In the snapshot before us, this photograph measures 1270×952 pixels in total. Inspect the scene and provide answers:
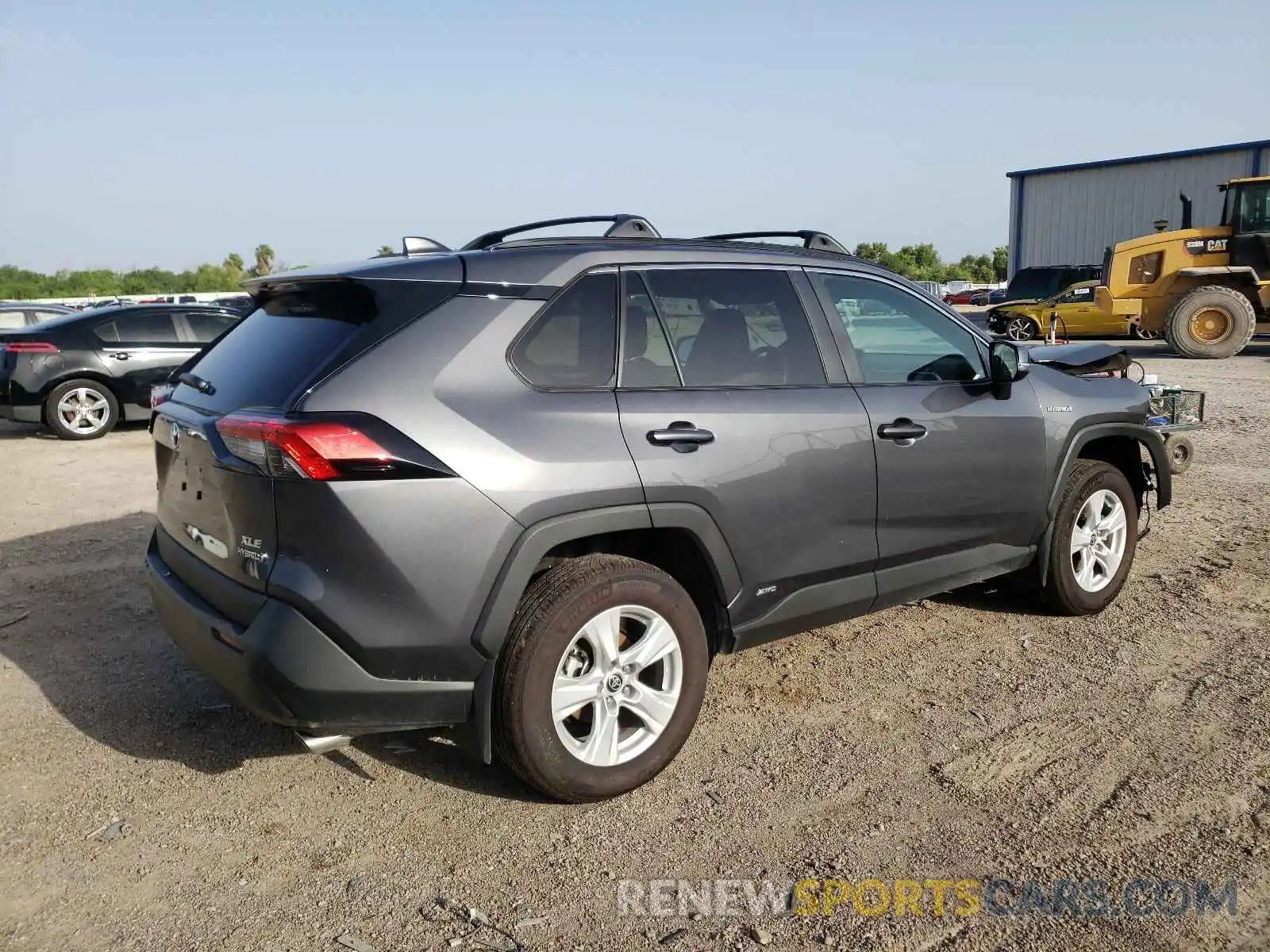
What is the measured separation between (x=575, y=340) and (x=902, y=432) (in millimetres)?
1421

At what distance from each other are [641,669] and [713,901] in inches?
31.7

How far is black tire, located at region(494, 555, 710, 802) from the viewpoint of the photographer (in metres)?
3.07

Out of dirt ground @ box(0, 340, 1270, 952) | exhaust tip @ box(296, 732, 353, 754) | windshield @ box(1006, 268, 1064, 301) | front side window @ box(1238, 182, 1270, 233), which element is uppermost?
front side window @ box(1238, 182, 1270, 233)

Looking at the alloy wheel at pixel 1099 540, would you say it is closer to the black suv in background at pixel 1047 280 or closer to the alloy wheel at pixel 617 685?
the alloy wheel at pixel 617 685

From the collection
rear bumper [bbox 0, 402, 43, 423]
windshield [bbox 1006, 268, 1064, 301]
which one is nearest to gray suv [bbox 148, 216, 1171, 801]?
rear bumper [bbox 0, 402, 43, 423]

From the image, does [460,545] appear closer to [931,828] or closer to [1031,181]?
[931,828]

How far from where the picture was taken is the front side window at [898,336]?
4.10 meters

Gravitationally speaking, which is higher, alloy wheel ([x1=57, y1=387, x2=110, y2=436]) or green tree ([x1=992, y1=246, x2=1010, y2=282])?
green tree ([x1=992, y1=246, x2=1010, y2=282])

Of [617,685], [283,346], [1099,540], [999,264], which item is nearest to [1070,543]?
[1099,540]

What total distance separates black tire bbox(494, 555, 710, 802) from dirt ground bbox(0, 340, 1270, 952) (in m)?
0.12

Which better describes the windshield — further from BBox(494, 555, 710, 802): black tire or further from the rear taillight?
the rear taillight

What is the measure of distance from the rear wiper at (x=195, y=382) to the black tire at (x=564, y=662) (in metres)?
1.27

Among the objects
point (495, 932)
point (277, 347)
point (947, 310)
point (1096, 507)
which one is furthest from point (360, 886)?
point (1096, 507)

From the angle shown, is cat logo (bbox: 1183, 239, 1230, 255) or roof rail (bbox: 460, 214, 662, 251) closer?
roof rail (bbox: 460, 214, 662, 251)
